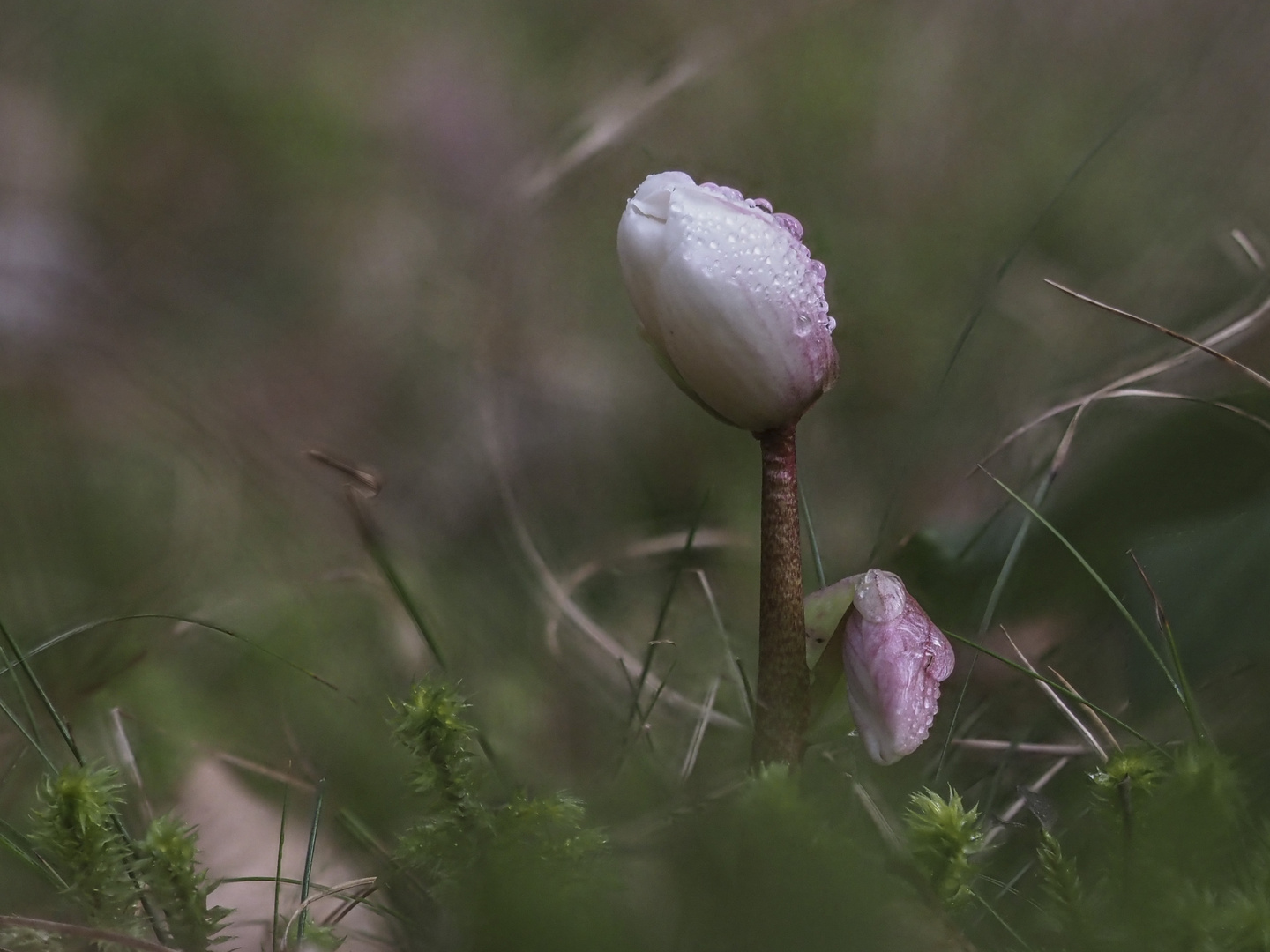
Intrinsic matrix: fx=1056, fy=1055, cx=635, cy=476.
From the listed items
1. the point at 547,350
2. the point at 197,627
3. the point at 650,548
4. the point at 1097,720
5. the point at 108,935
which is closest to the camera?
the point at 108,935

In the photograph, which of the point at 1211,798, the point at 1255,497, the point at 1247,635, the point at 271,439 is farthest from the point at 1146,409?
the point at 271,439

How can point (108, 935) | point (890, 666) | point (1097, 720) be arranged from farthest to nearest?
point (1097, 720) → point (890, 666) → point (108, 935)

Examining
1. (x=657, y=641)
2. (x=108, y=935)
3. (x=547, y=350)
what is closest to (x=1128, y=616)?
(x=657, y=641)

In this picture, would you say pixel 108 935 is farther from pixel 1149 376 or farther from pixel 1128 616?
pixel 1149 376

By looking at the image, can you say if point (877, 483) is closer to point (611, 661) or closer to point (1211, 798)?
point (611, 661)

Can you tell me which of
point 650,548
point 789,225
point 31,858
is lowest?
point 650,548

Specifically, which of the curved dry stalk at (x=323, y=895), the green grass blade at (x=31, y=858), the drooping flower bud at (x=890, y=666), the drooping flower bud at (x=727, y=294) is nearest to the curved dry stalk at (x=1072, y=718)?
the drooping flower bud at (x=890, y=666)

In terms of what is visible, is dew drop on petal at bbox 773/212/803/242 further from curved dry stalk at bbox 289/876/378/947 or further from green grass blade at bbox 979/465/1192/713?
curved dry stalk at bbox 289/876/378/947

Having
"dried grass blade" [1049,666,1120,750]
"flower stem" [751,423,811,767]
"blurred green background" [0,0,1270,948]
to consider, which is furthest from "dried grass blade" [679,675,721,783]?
"dried grass blade" [1049,666,1120,750]

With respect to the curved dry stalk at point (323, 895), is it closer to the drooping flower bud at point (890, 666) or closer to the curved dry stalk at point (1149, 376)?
the drooping flower bud at point (890, 666)
